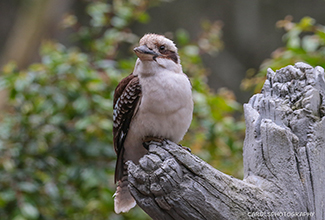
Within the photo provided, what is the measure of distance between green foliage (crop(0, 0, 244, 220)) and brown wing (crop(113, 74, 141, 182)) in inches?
34.0

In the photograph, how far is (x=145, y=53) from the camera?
8.48ft

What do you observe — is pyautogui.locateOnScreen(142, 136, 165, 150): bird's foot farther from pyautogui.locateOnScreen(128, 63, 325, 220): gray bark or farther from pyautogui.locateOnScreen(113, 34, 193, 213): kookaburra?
pyautogui.locateOnScreen(128, 63, 325, 220): gray bark

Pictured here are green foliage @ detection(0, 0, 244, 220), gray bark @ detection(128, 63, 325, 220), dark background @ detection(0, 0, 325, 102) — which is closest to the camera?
gray bark @ detection(128, 63, 325, 220)

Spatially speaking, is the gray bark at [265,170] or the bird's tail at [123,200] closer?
the gray bark at [265,170]

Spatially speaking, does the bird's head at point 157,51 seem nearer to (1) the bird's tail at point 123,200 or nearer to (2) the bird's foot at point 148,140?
(2) the bird's foot at point 148,140

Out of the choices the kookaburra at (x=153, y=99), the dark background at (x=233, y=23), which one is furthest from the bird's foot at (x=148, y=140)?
the dark background at (x=233, y=23)

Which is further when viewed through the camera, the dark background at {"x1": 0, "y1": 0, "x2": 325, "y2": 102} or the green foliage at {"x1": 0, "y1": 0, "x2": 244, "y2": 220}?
the dark background at {"x1": 0, "y1": 0, "x2": 325, "y2": 102}

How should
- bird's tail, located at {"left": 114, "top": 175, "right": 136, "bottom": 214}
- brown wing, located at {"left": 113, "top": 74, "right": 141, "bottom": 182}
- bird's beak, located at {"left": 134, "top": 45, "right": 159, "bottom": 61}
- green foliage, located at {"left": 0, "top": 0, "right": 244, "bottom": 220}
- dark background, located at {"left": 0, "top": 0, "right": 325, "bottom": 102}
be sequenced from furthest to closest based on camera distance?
dark background, located at {"left": 0, "top": 0, "right": 325, "bottom": 102} < green foliage, located at {"left": 0, "top": 0, "right": 244, "bottom": 220} < bird's tail, located at {"left": 114, "top": 175, "right": 136, "bottom": 214} < brown wing, located at {"left": 113, "top": 74, "right": 141, "bottom": 182} < bird's beak, located at {"left": 134, "top": 45, "right": 159, "bottom": 61}

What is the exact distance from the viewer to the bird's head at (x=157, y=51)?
2.60 metres

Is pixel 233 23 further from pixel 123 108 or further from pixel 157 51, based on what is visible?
pixel 123 108

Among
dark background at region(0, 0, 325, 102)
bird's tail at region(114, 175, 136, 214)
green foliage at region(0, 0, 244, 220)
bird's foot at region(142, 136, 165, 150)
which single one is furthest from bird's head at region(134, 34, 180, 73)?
dark background at region(0, 0, 325, 102)

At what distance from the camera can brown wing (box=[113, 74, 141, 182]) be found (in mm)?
2672

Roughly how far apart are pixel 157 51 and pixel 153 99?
367mm

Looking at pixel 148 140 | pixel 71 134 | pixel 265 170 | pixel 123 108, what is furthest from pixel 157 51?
pixel 71 134
